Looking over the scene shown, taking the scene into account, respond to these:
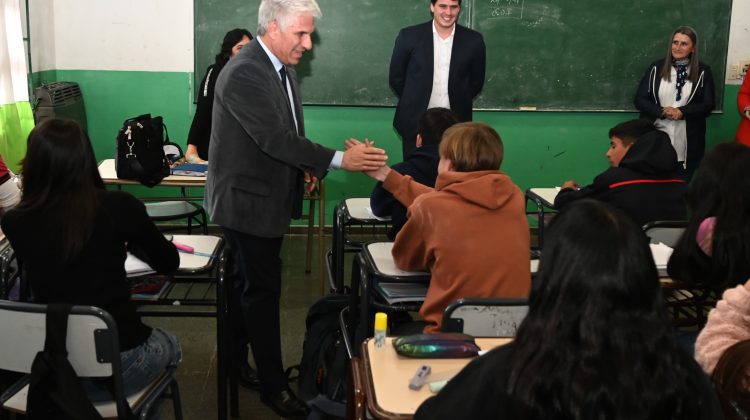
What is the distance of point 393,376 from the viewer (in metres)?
1.96

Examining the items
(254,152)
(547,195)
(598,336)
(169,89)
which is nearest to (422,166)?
(254,152)

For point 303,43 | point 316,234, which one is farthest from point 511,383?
point 316,234

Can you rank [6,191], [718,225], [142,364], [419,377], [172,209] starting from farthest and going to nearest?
[172,209] < [6,191] < [718,225] < [142,364] < [419,377]

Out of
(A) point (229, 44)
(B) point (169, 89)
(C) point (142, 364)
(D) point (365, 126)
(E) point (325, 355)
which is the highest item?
(A) point (229, 44)

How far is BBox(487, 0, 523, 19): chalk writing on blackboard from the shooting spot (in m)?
5.95

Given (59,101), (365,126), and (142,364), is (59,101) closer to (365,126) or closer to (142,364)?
(365,126)

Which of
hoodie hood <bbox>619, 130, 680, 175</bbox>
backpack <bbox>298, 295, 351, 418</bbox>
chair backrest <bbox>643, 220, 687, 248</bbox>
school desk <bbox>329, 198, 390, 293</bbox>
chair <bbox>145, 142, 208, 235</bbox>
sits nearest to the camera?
backpack <bbox>298, 295, 351, 418</bbox>

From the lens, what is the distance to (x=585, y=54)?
6121 mm

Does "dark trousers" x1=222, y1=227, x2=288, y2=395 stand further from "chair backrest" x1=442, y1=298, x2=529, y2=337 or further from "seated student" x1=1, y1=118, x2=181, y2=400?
"chair backrest" x1=442, y1=298, x2=529, y2=337

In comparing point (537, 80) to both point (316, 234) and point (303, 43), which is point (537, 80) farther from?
point (303, 43)

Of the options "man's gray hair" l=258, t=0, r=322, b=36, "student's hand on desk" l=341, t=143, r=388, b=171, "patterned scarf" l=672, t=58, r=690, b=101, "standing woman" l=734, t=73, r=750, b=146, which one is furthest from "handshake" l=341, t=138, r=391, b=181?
"standing woman" l=734, t=73, r=750, b=146

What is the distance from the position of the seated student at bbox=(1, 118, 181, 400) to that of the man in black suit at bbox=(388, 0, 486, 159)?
303 centimetres

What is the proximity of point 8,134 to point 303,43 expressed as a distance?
239 centimetres

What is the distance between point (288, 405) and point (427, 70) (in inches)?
105
